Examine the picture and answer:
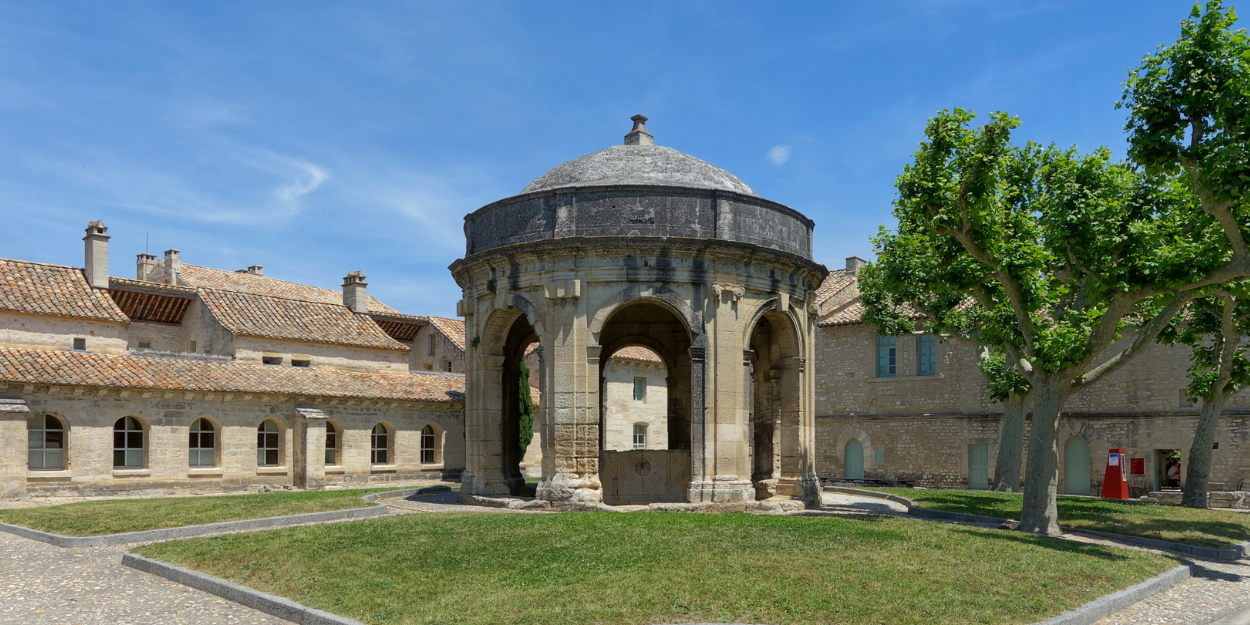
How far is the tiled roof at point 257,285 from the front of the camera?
123 ft

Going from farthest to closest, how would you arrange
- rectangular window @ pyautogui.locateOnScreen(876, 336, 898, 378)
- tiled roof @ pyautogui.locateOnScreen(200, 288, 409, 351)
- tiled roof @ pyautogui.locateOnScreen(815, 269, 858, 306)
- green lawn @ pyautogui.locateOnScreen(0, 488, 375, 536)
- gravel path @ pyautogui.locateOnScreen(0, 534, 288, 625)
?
tiled roof @ pyautogui.locateOnScreen(815, 269, 858, 306) < rectangular window @ pyautogui.locateOnScreen(876, 336, 898, 378) < tiled roof @ pyautogui.locateOnScreen(200, 288, 409, 351) < green lawn @ pyautogui.locateOnScreen(0, 488, 375, 536) < gravel path @ pyautogui.locateOnScreen(0, 534, 288, 625)

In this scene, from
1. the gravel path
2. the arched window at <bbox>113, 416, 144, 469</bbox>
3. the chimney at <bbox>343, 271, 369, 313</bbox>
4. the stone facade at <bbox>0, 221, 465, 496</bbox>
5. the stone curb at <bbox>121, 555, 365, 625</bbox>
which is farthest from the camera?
the chimney at <bbox>343, 271, 369, 313</bbox>

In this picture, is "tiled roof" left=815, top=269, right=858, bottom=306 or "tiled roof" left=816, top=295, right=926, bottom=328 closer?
"tiled roof" left=816, top=295, right=926, bottom=328

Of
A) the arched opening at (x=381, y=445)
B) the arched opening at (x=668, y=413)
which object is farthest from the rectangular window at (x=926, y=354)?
the arched opening at (x=381, y=445)

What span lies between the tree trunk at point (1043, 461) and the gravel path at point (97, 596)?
11.2m

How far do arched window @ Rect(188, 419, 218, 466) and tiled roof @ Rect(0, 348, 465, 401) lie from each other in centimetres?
127

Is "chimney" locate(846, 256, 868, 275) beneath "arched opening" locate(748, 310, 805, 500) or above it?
above

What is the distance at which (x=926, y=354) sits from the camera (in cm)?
3088

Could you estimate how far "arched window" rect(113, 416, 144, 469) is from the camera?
22.5m

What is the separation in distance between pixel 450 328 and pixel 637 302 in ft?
73.1

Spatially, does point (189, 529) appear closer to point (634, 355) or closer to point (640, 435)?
point (634, 355)

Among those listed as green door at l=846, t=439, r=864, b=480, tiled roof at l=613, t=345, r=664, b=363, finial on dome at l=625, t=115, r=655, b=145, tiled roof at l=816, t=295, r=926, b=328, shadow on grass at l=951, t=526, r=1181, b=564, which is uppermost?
finial on dome at l=625, t=115, r=655, b=145

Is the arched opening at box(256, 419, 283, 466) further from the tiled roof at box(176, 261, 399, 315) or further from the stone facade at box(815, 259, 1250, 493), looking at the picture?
the stone facade at box(815, 259, 1250, 493)

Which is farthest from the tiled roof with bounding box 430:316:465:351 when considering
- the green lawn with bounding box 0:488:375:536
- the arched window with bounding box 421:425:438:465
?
the green lawn with bounding box 0:488:375:536
